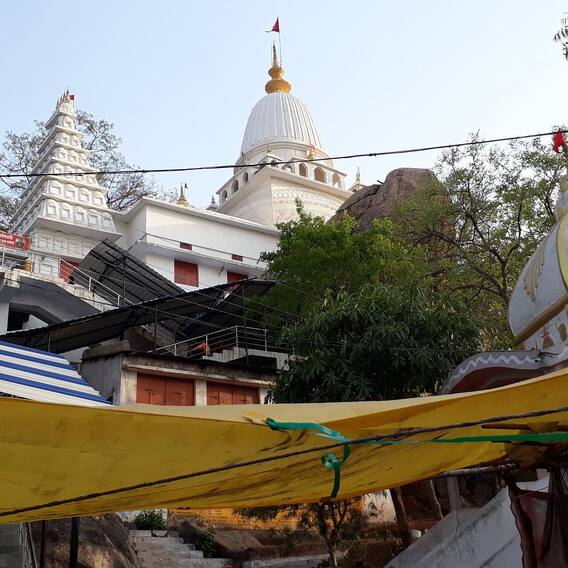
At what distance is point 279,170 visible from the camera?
35250 millimetres

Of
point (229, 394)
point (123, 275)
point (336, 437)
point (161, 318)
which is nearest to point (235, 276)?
point (123, 275)

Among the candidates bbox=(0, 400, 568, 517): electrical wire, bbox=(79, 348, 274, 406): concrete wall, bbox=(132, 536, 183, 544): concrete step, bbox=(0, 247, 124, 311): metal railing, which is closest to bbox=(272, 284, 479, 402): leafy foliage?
bbox=(132, 536, 183, 544): concrete step

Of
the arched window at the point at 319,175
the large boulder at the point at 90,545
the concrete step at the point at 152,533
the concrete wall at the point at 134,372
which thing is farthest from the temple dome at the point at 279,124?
the large boulder at the point at 90,545

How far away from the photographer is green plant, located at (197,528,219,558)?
39.7 feet

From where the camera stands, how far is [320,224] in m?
20.9

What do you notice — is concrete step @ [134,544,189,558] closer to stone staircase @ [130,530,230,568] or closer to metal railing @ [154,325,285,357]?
stone staircase @ [130,530,230,568]

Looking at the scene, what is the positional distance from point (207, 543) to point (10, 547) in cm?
575

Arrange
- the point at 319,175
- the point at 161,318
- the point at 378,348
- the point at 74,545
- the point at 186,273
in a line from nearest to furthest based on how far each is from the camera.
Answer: the point at 74,545 < the point at 378,348 < the point at 161,318 < the point at 186,273 < the point at 319,175

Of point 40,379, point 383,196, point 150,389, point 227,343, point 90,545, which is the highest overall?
point 383,196

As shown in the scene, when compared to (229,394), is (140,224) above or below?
above

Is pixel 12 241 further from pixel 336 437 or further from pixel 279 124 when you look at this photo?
pixel 279 124

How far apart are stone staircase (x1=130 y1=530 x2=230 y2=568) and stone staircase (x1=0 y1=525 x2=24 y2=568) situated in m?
4.24

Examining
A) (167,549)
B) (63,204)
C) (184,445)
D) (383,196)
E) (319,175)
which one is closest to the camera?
(184,445)

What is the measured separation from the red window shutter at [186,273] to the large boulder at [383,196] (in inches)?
248
